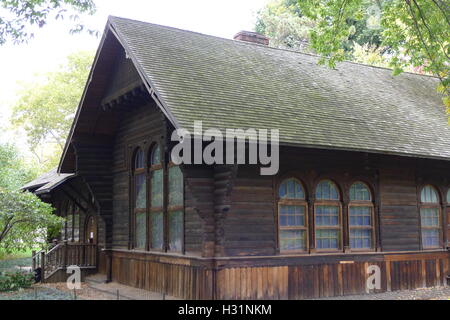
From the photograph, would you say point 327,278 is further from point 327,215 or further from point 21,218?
point 21,218

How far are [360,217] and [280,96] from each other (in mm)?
4087

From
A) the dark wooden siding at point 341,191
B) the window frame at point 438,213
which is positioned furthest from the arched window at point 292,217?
the window frame at point 438,213

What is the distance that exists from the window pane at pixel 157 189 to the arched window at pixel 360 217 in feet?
17.4

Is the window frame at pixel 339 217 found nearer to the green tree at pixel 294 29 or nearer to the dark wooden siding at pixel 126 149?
the dark wooden siding at pixel 126 149

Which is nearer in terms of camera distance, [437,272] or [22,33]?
[22,33]

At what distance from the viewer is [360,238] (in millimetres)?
15383

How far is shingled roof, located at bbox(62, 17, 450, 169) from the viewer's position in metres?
13.4

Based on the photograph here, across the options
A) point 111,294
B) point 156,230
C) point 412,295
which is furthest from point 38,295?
point 412,295

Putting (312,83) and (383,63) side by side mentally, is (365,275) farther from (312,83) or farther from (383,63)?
(383,63)

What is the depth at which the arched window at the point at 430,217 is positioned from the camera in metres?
16.8
